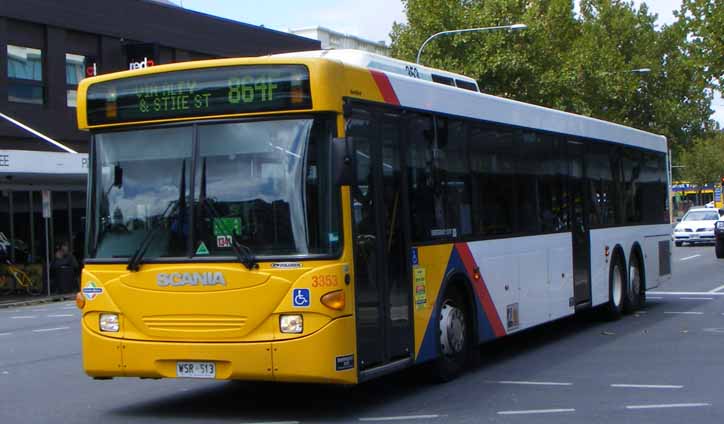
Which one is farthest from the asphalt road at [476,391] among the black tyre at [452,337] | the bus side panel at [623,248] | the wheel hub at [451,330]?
the bus side panel at [623,248]

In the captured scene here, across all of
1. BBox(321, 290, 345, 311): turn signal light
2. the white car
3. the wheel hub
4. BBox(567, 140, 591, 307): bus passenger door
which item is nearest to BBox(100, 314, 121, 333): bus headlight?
BBox(321, 290, 345, 311): turn signal light

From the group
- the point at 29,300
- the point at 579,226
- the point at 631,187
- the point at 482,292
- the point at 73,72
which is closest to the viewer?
the point at 482,292

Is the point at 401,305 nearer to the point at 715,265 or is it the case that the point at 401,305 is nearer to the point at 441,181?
the point at 441,181

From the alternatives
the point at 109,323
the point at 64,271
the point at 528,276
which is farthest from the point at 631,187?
the point at 64,271

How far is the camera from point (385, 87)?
10.1 m

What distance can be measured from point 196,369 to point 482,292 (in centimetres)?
392

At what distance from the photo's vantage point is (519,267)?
43.3 ft

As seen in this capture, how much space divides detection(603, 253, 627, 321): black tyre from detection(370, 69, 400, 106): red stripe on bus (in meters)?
7.78

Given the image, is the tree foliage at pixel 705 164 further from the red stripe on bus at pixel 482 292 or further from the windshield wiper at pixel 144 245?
the windshield wiper at pixel 144 245

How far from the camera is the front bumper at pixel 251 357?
881 centimetres

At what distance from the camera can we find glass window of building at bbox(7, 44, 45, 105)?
111 ft

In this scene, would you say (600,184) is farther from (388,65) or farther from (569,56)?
(569,56)

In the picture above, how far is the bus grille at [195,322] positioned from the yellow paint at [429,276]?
1.99 m

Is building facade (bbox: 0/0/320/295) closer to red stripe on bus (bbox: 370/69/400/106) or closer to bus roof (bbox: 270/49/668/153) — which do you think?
bus roof (bbox: 270/49/668/153)
